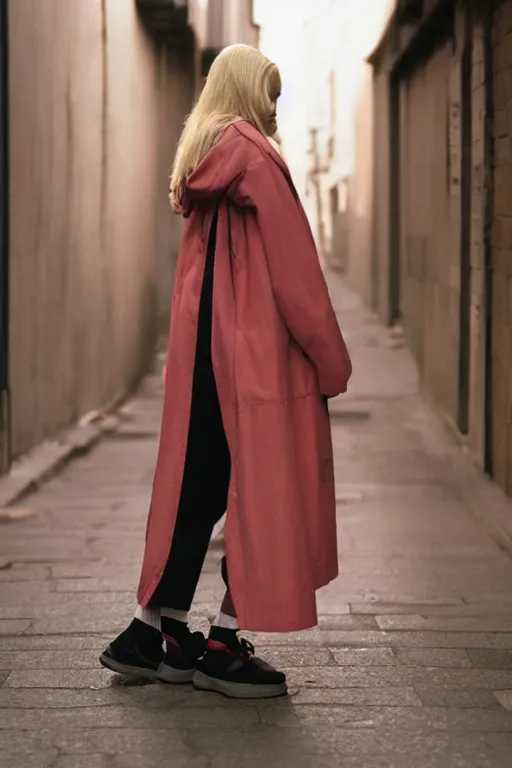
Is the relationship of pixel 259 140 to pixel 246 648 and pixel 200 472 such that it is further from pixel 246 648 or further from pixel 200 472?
pixel 246 648

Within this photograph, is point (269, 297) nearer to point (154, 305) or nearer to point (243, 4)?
point (154, 305)

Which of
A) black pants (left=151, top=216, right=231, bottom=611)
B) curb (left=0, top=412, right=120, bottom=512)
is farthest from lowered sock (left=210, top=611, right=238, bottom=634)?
curb (left=0, top=412, right=120, bottom=512)

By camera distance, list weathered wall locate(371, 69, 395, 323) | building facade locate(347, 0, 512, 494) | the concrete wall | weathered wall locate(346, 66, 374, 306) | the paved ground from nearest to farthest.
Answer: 1. the paved ground
2. building facade locate(347, 0, 512, 494)
3. the concrete wall
4. weathered wall locate(371, 69, 395, 323)
5. weathered wall locate(346, 66, 374, 306)

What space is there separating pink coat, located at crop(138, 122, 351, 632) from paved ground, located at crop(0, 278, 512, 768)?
0.32 metres

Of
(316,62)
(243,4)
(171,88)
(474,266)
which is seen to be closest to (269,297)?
(474,266)

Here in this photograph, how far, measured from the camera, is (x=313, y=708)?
3736 mm

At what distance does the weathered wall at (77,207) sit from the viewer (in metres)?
8.08

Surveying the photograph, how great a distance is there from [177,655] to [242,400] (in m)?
0.76

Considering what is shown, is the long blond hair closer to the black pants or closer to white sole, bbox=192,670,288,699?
the black pants

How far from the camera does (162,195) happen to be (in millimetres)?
15344

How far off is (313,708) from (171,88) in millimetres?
12789

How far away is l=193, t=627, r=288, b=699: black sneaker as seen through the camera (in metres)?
3.83

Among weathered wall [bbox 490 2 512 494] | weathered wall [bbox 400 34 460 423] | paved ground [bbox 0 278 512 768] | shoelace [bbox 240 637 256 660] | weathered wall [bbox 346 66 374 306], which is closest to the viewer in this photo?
paved ground [bbox 0 278 512 768]

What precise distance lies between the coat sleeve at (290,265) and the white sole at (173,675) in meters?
0.95
